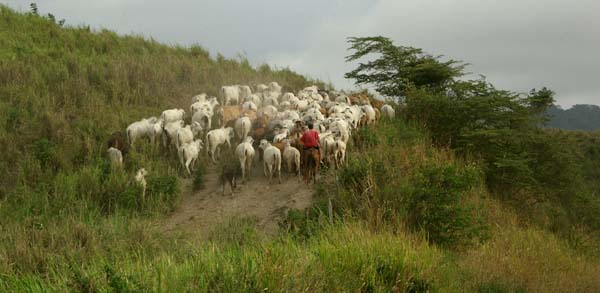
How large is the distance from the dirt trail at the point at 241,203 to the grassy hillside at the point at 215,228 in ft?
1.17

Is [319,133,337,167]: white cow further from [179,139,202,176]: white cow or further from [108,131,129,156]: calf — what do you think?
[108,131,129,156]: calf

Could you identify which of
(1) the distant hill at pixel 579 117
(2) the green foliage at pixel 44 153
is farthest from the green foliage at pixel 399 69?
(1) the distant hill at pixel 579 117

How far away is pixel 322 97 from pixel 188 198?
709 cm

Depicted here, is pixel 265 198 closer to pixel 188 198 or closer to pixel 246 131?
pixel 188 198

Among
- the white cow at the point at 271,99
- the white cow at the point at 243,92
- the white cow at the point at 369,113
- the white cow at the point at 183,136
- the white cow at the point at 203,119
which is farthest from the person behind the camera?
the white cow at the point at 243,92

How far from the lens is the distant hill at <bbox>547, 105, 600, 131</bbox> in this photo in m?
101

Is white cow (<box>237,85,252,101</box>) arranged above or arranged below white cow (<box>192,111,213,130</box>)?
above

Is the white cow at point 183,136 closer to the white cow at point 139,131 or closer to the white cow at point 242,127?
the white cow at point 139,131

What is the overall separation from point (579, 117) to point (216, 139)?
11406 cm

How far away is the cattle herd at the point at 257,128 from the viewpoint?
1133 cm

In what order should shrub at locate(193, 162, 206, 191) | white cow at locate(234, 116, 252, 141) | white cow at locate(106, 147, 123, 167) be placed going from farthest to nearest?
1. white cow at locate(234, 116, 252, 141)
2. white cow at locate(106, 147, 123, 167)
3. shrub at locate(193, 162, 206, 191)

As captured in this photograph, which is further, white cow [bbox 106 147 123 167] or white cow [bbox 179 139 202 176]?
white cow [bbox 179 139 202 176]

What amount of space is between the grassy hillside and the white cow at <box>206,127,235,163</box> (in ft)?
3.17

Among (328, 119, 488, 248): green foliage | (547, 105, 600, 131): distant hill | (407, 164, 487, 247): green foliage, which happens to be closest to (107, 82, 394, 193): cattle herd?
(328, 119, 488, 248): green foliage
